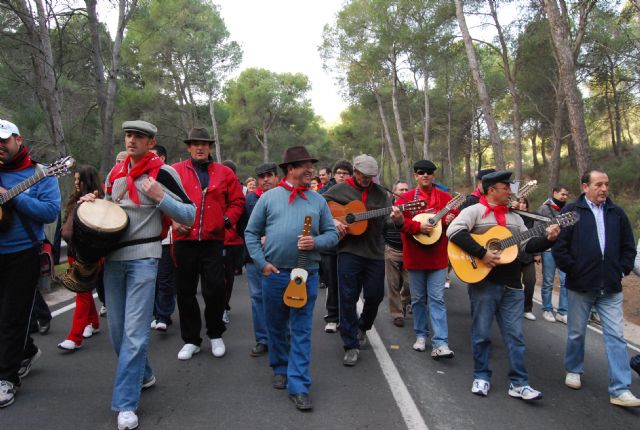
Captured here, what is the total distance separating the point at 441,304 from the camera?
17.1 ft

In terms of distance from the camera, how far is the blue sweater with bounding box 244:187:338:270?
3.92 meters

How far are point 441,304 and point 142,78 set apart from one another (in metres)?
26.8

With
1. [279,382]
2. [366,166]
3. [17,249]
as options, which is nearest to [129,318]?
[17,249]

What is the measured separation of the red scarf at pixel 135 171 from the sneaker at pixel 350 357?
2586 mm

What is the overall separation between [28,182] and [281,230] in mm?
2029

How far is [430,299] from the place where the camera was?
5297mm

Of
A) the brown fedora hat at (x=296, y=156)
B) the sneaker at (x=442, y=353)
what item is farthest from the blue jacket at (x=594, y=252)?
the brown fedora hat at (x=296, y=156)

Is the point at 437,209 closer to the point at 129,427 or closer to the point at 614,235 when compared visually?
the point at 614,235

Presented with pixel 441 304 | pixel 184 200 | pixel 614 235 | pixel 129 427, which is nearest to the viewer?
pixel 129 427

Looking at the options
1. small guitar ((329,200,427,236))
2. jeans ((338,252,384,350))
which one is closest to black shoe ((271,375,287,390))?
jeans ((338,252,384,350))

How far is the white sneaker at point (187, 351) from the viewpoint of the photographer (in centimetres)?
477

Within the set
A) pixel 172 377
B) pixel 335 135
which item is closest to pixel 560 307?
pixel 172 377

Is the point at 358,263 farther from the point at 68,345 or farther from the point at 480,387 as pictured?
the point at 68,345

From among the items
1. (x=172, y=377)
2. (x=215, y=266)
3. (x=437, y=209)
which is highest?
(x=437, y=209)
